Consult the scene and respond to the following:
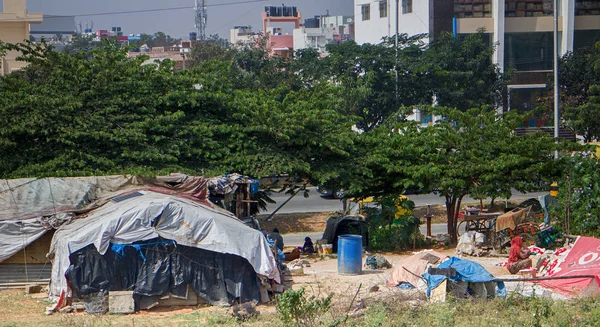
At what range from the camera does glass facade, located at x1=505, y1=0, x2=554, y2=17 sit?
56.2m

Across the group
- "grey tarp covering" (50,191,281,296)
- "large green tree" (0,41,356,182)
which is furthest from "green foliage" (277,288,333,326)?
"large green tree" (0,41,356,182)

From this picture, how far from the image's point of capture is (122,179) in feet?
61.0

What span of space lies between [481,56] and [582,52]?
7489mm

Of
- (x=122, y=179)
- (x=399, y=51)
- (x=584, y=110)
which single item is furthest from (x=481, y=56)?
(x=122, y=179)

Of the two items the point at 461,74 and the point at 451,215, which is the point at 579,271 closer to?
the point at 451,215

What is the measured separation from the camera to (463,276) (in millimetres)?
14508

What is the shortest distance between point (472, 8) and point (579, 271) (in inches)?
1676

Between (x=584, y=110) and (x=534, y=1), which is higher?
(x=534, y=1)

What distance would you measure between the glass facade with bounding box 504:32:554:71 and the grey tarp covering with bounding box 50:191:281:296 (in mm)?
44549

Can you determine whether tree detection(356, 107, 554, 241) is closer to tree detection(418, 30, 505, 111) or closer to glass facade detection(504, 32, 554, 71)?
tree detection(418, 30, 505, 111)

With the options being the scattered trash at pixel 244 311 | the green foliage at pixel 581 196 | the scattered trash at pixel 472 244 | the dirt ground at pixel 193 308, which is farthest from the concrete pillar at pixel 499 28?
the scattered trash at pixel 244 311

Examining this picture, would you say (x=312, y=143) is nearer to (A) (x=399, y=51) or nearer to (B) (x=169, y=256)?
(B) (x=169, y=256)

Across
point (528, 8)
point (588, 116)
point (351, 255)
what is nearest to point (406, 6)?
point (528, 8)

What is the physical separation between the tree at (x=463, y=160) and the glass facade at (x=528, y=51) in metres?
34.8
